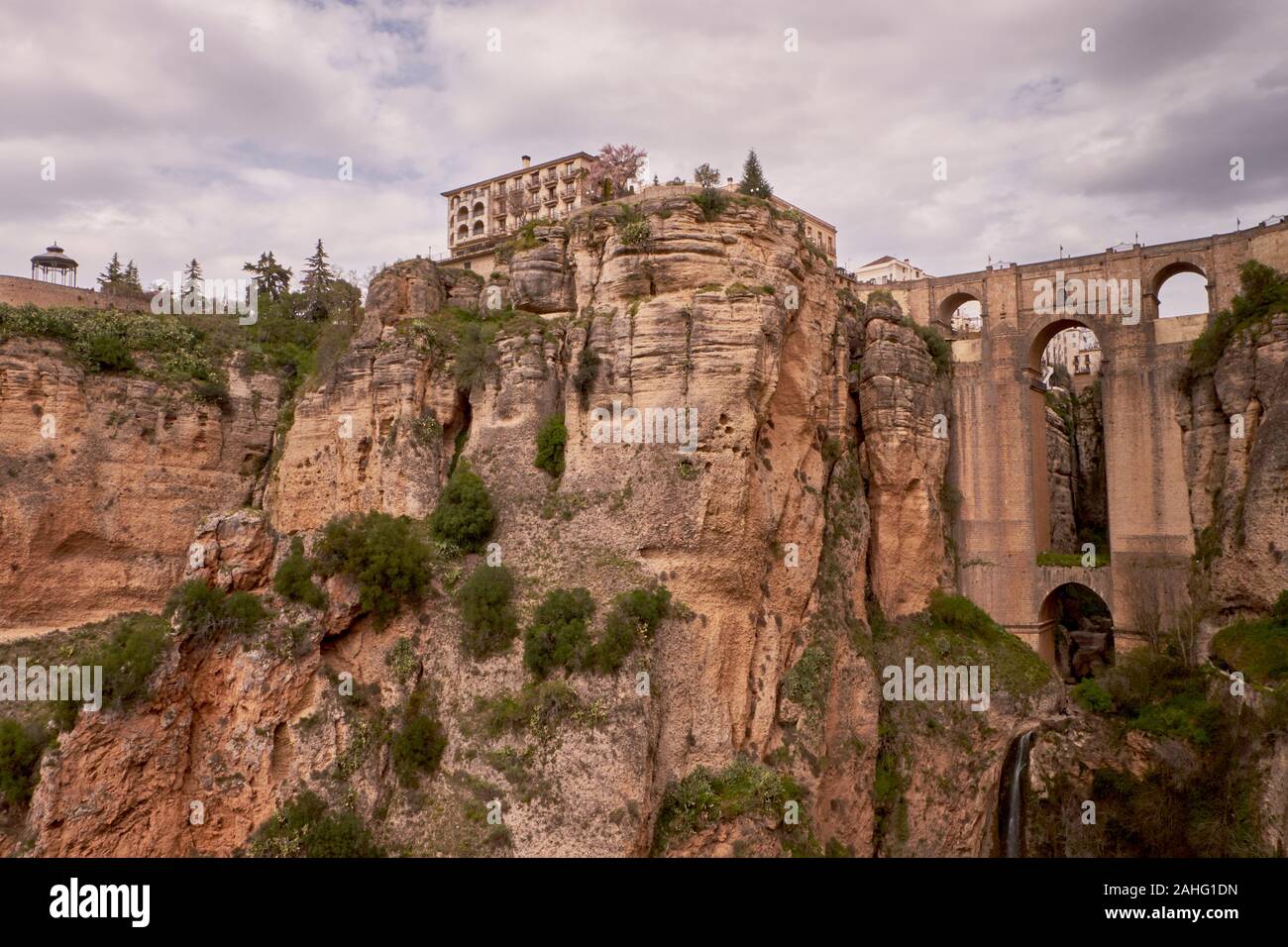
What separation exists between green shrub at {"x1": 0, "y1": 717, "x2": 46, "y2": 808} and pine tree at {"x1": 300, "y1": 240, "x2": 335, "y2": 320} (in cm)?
1894

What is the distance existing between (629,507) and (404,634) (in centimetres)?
649

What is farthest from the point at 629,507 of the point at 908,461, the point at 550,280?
the point at 908,461

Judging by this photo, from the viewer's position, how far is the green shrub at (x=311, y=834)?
63.5 ft

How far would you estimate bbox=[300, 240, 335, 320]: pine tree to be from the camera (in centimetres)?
3491

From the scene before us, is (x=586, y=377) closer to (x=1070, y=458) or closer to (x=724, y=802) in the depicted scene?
(x=724, y=802)

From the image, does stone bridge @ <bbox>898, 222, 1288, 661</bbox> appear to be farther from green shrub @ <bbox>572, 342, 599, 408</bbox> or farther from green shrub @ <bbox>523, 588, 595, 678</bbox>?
green shrub @ <bbox>523, 588, 595, 678</bbox>

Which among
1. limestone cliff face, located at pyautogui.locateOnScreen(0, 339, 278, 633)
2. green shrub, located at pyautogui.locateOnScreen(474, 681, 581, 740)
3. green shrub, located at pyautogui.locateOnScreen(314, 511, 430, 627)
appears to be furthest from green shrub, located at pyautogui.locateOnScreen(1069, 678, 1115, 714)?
limestone cliff face, located at pyautogui.locateOnScreen(0, 339, 278, 633)

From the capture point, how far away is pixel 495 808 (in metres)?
19.3

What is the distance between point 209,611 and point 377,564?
3.87 metres

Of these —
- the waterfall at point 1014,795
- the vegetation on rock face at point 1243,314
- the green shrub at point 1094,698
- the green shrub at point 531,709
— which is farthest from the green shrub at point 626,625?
the vegetation on rock face at point 1243,314

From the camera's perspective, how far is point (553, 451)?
2366cm

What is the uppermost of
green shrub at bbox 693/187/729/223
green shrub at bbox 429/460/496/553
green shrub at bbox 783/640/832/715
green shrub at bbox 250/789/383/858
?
green shrub at bbox 693/187/729/223

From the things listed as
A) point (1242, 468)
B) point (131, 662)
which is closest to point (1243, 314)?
point (1242, 468)
